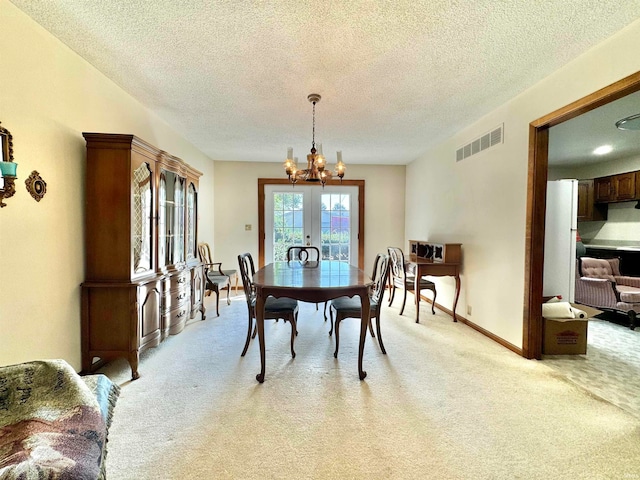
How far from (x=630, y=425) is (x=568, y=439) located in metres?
0.48

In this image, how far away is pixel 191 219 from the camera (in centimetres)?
342

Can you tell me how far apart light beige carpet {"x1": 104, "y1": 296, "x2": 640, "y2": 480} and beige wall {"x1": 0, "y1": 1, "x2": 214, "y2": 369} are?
0.70 meters

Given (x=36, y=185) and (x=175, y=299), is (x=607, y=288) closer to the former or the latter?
(x=175, y=299)

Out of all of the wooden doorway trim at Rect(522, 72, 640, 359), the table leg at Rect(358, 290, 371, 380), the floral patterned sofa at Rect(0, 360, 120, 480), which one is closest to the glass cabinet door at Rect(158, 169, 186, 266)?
the floral patterned sofa at Rect(0, 360, 120, 480)

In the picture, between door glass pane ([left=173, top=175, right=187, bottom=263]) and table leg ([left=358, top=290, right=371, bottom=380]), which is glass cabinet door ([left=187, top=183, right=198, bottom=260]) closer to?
door glass pane ([left=173, top=175, right=187, bottom=263])

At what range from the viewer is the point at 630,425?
5.63 ft

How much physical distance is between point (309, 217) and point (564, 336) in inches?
154

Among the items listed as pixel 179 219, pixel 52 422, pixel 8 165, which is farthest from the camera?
pixel 179 219

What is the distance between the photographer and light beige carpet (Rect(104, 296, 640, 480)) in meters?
1.42

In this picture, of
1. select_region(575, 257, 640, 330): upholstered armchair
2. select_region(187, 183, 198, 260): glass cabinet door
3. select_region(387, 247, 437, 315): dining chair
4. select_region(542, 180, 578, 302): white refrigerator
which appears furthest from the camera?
select_region(387, 247, 437, 315): dining chair

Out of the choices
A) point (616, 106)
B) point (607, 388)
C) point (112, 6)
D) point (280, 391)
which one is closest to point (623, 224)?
point (616, 106)

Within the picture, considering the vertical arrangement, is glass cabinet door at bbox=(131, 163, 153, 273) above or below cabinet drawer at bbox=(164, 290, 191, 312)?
above

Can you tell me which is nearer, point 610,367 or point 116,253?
point 116,253

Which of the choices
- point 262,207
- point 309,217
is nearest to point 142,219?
point 262,207
